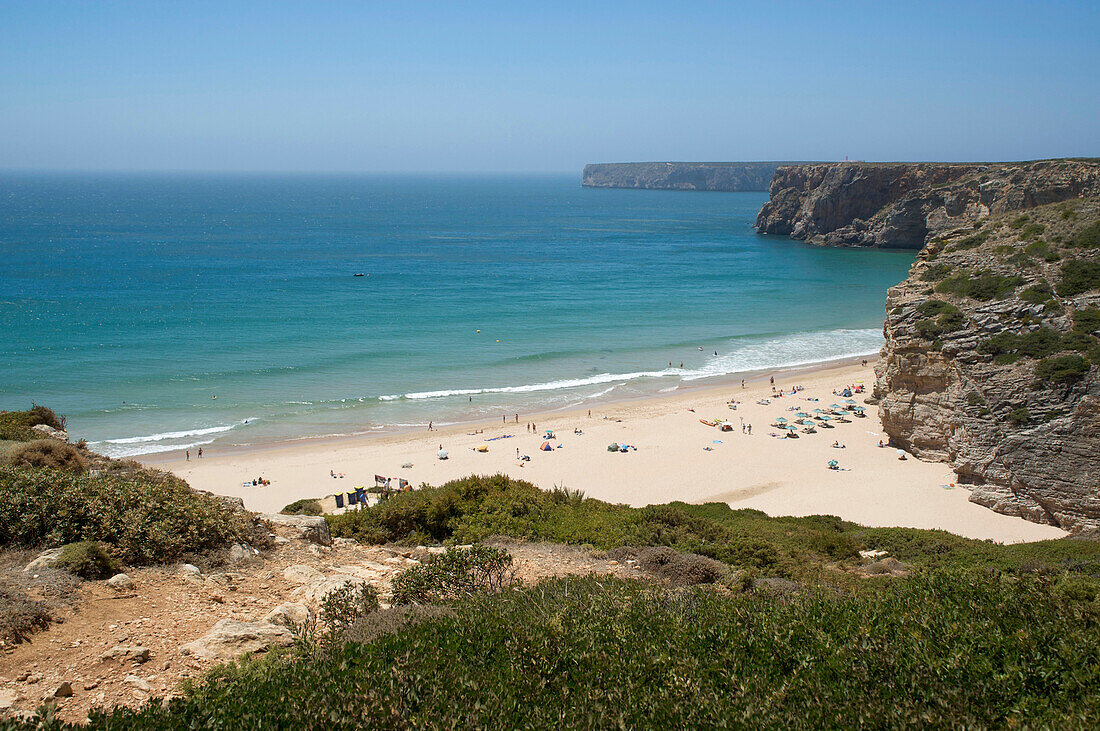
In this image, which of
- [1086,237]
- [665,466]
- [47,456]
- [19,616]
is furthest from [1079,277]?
[47,456]

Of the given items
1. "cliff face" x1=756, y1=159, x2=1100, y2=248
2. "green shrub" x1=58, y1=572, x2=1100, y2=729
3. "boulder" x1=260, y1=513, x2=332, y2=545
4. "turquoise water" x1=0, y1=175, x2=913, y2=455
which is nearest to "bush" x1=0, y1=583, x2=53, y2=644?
"green shrub" x1=58, y1=572, x2=1100, y2=729

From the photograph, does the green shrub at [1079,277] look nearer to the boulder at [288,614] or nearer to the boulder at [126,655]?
the boulder at [288,614]

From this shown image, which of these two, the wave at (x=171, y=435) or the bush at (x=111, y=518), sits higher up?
the bush at (x=111, y=518)

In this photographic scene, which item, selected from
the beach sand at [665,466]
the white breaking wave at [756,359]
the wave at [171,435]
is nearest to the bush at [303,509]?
the beach sand at [665,466]

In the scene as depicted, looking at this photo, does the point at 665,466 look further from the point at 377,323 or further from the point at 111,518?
the point at 377,323

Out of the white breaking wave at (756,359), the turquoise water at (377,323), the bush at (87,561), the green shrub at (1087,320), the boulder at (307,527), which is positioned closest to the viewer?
the bush at (87,561)

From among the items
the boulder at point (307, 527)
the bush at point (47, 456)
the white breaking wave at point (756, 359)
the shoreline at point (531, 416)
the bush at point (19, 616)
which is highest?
the bush at point (19, 616)
